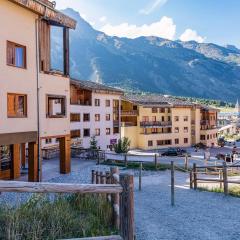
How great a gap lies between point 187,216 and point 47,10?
13999 millimetres

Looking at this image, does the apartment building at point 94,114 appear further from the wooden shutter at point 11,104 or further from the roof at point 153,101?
the wooden shutter at point 11,104

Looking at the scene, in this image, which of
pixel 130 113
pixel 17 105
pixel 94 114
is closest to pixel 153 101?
pixel 130 113

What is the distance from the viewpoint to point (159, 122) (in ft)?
216

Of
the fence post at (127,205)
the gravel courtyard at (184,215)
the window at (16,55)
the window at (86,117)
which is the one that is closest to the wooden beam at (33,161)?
the window at (16,55)

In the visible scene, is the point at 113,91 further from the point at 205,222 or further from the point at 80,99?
the point at 205,222

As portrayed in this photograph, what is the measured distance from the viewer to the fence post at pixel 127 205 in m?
6.47

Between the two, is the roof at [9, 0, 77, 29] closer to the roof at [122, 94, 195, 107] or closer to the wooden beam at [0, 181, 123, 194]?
the wooden beam at [0, 181, 123, 194]

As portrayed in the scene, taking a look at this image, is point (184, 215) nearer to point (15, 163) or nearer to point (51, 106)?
point (15, 163)

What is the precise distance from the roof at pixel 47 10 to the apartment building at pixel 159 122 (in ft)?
132

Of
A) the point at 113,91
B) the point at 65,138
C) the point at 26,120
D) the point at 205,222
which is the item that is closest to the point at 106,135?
the point at 113,91

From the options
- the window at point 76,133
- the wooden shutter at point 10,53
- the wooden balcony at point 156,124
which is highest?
the wooden shutter at point 10,53

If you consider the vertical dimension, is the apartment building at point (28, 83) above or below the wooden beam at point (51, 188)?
above

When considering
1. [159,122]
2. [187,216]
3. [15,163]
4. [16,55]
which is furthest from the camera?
[159,122]

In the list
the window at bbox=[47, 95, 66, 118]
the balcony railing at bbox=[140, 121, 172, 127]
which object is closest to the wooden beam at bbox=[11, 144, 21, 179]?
the window at bbox=[47, 95, 66, 118]
